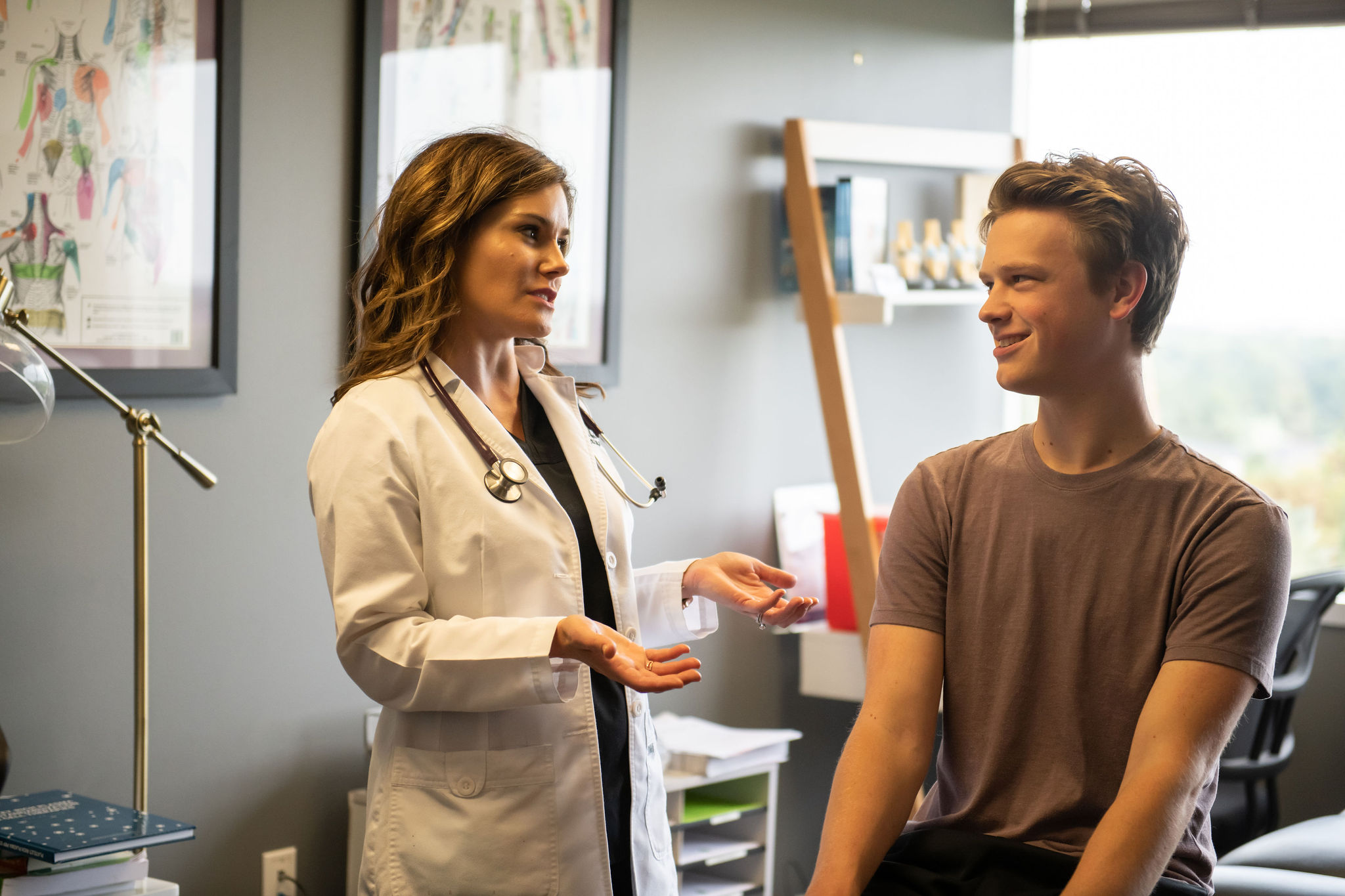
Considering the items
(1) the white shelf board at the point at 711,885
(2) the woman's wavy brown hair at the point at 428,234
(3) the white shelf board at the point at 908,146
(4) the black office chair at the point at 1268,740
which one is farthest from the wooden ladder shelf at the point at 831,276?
(2) the woman's wavy brown hair at the point at 428,234

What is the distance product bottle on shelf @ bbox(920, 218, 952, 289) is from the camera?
11.3 feet

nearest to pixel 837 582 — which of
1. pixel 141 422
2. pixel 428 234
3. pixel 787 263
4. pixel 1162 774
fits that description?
pixel 787 263

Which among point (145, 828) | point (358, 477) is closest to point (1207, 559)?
point (358, 477)

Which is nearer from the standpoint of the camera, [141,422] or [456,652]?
[456,652]

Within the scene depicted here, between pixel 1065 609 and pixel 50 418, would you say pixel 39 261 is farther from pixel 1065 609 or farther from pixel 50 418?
pixel 1065 609

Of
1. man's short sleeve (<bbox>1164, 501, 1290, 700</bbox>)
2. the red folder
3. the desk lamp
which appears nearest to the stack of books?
the desk lamp

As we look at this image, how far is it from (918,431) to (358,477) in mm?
2561

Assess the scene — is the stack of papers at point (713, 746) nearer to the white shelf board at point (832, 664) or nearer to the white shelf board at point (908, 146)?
the white shelf board at point (832, 664)

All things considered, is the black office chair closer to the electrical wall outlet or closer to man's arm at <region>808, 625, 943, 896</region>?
man's arm at <region>808, 625, 943, 896</region>

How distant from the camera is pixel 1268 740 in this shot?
9.86 ft

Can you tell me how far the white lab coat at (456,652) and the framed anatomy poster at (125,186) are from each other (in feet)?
2.83

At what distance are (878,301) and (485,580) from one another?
1.78 m

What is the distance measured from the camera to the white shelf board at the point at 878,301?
10.3ft

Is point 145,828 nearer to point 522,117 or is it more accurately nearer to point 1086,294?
point 1086,294
